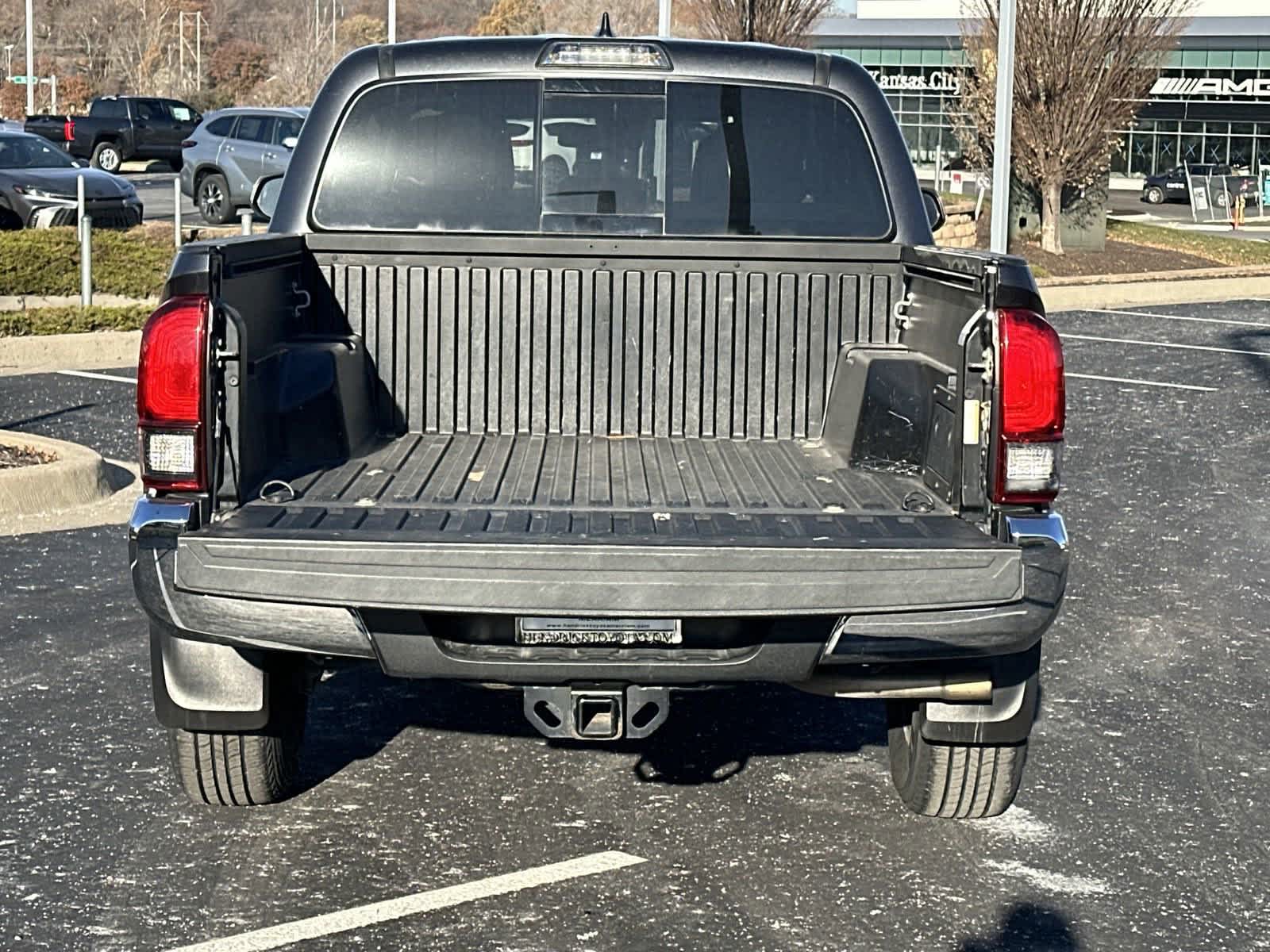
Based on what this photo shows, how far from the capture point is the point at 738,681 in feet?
15.2

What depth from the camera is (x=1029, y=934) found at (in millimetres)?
4664

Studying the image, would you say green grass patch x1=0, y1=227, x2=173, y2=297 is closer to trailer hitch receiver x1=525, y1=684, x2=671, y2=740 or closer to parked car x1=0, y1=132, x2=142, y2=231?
parked car x1=0, y1=132, x2=142, y2=231

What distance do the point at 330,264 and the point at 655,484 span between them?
54.8 inches

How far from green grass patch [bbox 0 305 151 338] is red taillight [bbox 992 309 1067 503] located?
1193cm

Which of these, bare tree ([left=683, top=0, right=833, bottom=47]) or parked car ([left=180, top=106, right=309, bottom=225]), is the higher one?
bare tree ([left=683, top=0, right=833, bottom=47])

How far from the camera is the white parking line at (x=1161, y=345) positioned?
1803cm

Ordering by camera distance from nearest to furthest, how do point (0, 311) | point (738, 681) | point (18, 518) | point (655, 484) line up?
point (738, 681), point (655, 484), point (18, 518), point (0, 311)

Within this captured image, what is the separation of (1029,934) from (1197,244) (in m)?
28.9

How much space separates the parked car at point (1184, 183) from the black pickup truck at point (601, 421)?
1614 inches

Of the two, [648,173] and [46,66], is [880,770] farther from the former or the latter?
[46,66]

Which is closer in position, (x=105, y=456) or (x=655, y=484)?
(x=655, y=484)

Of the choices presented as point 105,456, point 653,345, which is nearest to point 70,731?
point 653,345

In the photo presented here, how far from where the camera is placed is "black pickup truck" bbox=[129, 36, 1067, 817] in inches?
173

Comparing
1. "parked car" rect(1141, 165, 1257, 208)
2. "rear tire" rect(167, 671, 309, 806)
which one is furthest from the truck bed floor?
"parked car" rect(1141, 165, 1257, 208)
